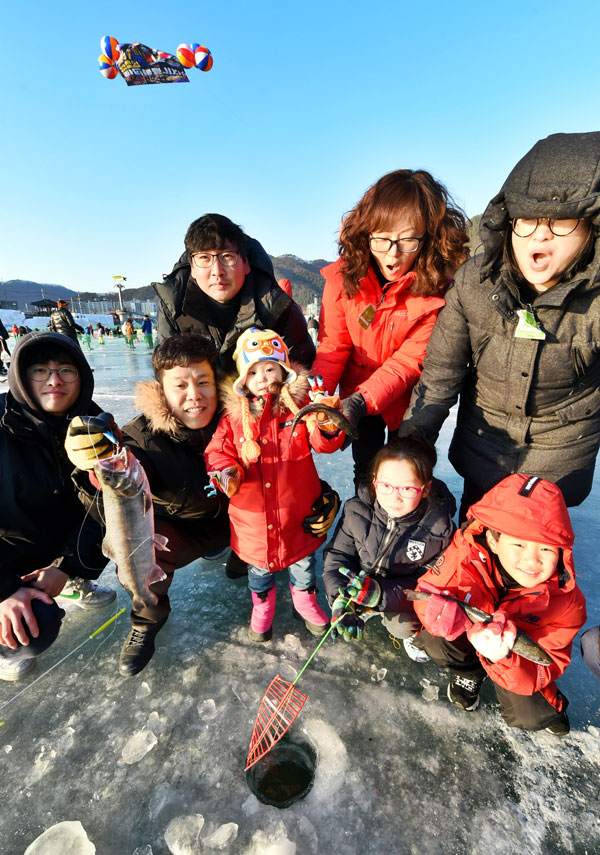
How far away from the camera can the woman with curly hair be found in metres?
2.10

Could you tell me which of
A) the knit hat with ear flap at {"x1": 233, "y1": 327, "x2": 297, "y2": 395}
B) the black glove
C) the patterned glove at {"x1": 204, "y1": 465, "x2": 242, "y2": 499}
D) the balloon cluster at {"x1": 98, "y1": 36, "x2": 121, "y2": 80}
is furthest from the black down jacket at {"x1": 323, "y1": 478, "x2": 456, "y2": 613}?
the balloon cluster at {"x1": 98, "y1": 36, "x2": 121, "y2": 80}

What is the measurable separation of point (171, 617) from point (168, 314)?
205 cm

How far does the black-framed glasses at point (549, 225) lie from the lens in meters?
1.54

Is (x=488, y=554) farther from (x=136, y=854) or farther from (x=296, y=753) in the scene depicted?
(x=136, y=854)

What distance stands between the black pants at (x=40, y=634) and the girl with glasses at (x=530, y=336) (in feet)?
7.78

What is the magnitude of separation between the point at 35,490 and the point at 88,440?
0.95 metres

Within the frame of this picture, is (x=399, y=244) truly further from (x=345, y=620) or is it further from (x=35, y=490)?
(x=35, y=490)

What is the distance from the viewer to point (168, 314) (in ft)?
9.16

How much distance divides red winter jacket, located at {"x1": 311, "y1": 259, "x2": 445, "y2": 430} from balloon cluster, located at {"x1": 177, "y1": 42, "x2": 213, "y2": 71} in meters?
12.9

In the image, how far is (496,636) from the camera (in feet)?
5.29

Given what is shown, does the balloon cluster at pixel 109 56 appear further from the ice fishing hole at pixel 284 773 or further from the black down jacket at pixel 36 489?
the ice fishing hole at pixel 284 773

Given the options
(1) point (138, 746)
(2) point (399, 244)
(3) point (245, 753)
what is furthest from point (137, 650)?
(2) point (399, 244)

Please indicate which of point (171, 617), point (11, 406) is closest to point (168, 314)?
point (11, 406)

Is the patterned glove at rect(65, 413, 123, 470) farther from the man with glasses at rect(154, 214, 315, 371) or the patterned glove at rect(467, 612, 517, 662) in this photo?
the patterned glove at rect(467, 612, 517, 662)
